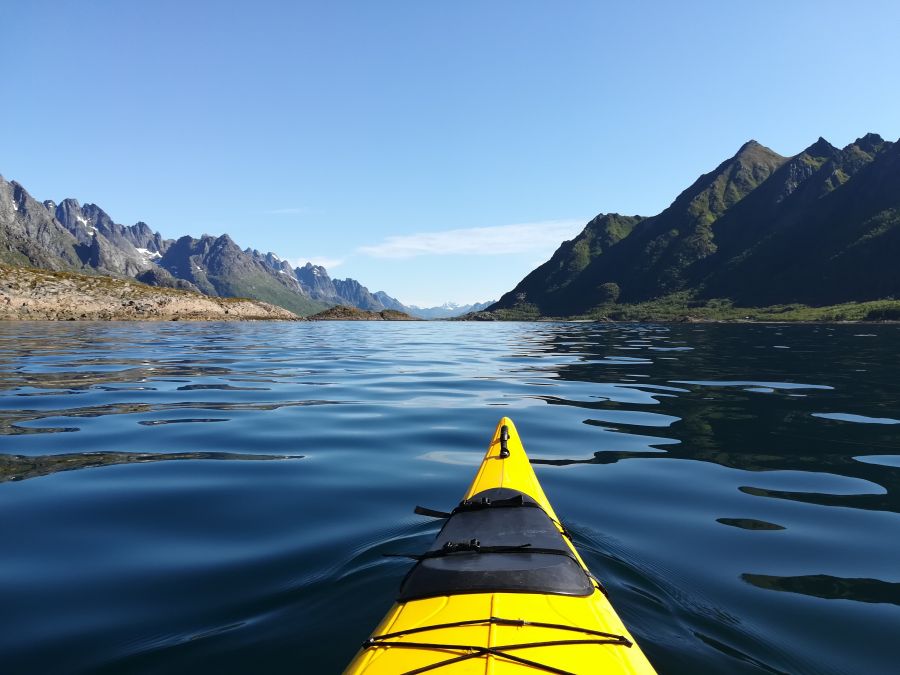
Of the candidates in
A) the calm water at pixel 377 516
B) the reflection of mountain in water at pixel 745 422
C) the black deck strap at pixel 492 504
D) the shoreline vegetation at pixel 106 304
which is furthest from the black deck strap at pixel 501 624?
the shoreline vegetation at pixel 106 304

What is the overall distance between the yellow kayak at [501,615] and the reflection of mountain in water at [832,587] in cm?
282

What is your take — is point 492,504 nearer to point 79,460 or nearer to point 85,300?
point 79,460

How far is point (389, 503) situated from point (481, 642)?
5.40m

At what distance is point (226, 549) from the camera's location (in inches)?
261

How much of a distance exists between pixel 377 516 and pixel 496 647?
4.92 meters

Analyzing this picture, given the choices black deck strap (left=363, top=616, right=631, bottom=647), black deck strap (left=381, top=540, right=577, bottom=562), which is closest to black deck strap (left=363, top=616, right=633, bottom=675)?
black deck strap (left=363, top=616, right=631, bottom=647)

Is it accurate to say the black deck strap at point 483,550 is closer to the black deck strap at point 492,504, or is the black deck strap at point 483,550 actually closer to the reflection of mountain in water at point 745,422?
the black deck strap at point 492,504

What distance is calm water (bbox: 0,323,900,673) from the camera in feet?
15.4

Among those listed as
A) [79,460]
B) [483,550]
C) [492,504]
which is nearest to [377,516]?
[492,504]

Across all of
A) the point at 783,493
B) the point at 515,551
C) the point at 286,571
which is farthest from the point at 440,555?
the point at 783,493

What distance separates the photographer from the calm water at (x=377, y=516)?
15.4 ft

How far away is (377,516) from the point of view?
775 centimetres

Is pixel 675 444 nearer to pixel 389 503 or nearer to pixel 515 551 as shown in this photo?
pixel 389 503

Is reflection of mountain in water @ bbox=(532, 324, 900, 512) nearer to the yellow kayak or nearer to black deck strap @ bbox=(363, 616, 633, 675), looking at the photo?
the yellow kayak
